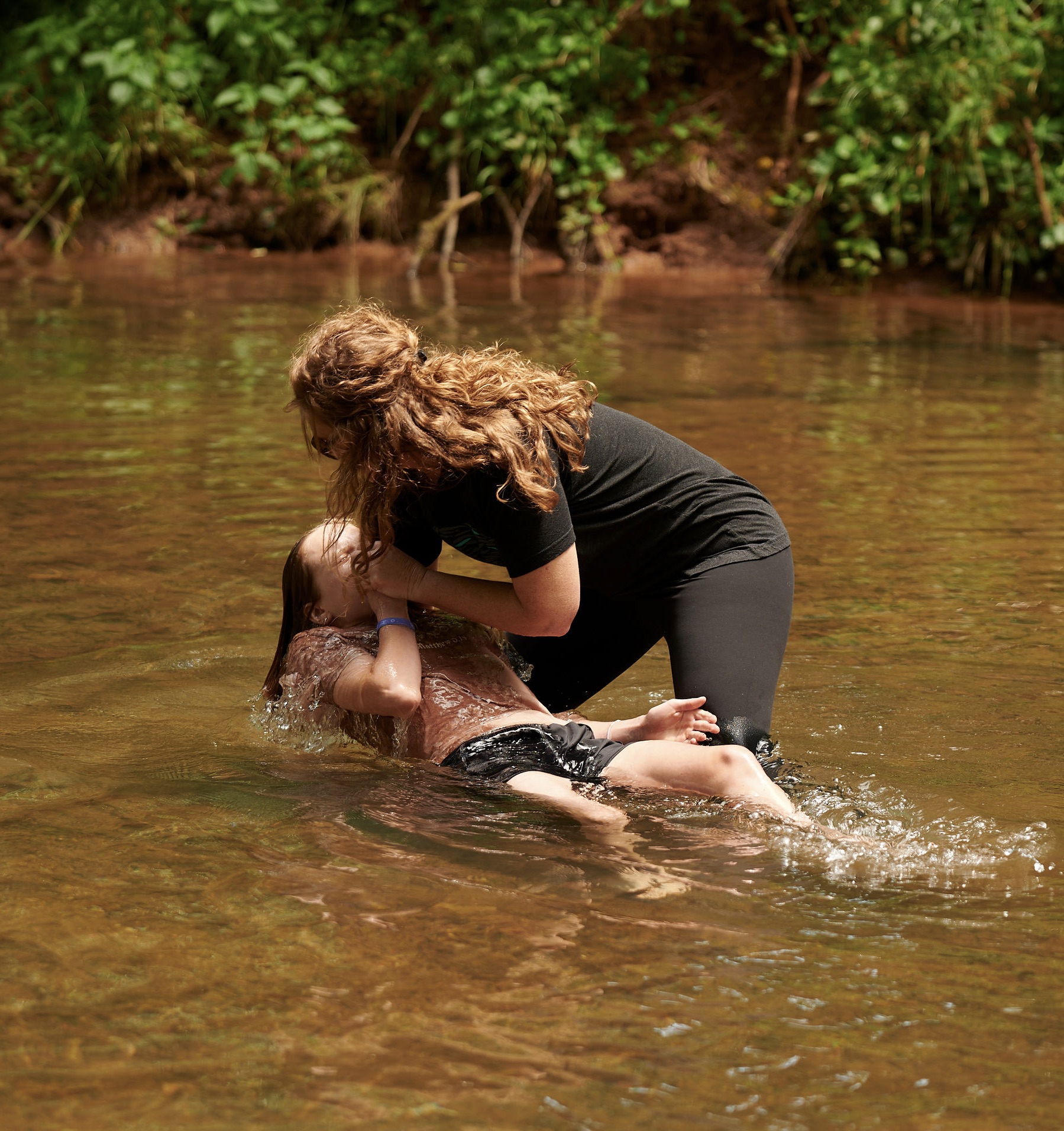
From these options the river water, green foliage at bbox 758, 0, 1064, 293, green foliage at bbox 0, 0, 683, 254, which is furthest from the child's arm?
green foliage at bbox 0, 0, 683, 254

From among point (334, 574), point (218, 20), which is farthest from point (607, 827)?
point (218, 20)

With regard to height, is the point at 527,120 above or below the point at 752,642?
above

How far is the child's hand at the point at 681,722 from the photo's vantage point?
3.26 metres

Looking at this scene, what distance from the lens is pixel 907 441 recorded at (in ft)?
23.6

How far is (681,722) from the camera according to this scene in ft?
Result: 10.8

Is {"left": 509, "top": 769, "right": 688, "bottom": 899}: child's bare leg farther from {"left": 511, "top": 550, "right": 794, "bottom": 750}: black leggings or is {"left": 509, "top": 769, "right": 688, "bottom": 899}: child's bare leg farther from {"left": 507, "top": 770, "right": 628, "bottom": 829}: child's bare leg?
{"left": 511, "top": 550, "right": 794, "bottom": 750}: black leggings

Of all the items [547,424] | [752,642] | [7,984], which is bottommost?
[7,984]

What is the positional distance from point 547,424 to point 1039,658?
2062 mm

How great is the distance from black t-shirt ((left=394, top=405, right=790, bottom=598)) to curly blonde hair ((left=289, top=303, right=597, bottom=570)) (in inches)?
4.0

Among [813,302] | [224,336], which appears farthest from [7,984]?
[813,302]

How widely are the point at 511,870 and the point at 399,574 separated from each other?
2.62 feet

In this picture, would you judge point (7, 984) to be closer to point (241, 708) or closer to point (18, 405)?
point (241, 708)

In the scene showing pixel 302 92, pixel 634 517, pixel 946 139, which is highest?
pixel 302 92

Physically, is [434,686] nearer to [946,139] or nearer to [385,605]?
[385,605]
